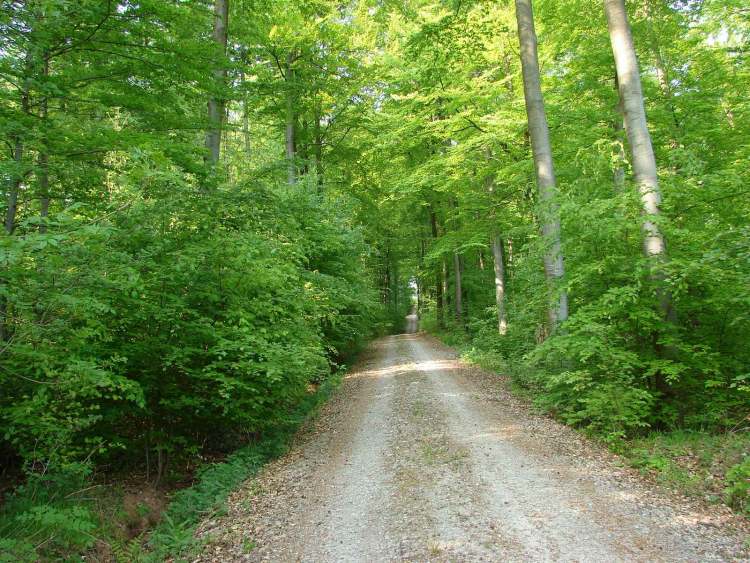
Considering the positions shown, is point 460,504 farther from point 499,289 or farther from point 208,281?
point 499,289

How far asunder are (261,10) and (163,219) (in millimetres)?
9946

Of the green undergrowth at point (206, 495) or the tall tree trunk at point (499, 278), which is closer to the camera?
the green undergrowth at point (206, 495)

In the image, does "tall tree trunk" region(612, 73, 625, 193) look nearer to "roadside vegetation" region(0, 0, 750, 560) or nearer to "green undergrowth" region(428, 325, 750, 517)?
"roadside vegetation" region(0, 0, 750, 560)

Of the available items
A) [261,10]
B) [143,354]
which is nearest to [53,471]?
[143,354]

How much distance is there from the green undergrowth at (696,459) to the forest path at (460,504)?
253 millimetres

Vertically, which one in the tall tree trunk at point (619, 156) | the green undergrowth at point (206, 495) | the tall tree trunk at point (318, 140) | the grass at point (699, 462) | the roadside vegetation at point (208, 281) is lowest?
the green undergrowth at point (206, 495)

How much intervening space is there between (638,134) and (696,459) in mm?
5236

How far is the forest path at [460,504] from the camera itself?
4289 millimetres

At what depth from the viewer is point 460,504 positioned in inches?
206

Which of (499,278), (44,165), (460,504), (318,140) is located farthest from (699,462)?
(318,140)

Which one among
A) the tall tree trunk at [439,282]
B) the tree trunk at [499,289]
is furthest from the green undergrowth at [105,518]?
the tall tree trunk at [439,282]

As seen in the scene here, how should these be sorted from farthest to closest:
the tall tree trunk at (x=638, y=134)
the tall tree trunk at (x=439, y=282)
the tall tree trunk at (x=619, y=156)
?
the tall tree trunk at (x=439, y=282), the tall tree trunk at (x=619, y=156), the tall tree trunk at (x=638, y=134)

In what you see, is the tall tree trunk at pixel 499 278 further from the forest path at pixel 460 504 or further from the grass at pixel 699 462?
the grass at pixel 699 462

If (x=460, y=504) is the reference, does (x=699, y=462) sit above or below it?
above
